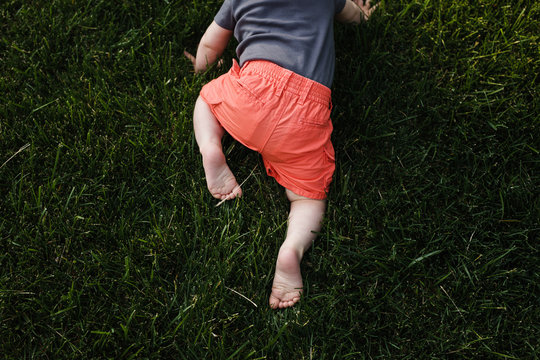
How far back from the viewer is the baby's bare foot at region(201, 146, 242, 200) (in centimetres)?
204

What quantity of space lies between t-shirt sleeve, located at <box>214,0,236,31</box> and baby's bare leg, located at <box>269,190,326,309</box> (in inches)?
35.0

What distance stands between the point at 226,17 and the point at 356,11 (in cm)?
73

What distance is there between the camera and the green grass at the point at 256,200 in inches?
74.0

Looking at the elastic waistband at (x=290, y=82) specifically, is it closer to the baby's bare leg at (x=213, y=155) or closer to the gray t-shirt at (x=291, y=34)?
the gray t-shirt at (x=291, y=34)

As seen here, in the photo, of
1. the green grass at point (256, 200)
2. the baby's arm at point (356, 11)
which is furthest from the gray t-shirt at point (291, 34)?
the green grass at point (256, 200)

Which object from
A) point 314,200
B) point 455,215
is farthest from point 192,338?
point 455,215

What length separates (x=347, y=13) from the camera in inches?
92.7

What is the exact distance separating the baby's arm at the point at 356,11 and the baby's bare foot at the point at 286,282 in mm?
1299

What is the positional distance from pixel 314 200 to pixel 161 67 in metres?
1.13

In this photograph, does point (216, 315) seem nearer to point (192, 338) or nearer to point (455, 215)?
point (192, 338)

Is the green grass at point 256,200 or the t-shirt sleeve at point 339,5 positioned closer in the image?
the green grass at point 256,200

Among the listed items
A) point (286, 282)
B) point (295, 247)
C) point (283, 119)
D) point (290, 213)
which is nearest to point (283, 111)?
point (283, 119)

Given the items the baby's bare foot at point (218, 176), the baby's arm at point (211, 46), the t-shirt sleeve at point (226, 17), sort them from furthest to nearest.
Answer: the baby's arm at point (211, 46) → the t-shirt sleeve at point (226, 17) → the baby's bare foot at point (218, 176)

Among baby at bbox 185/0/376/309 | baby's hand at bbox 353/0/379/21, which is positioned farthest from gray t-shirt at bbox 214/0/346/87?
baby's hand at bbox 353/0/379/21
